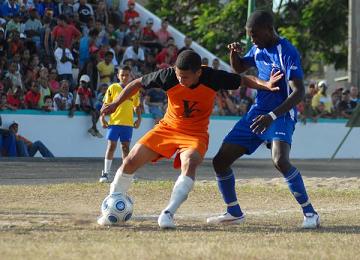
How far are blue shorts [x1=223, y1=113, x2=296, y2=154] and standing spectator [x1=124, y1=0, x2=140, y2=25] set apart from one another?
18305 millimetres

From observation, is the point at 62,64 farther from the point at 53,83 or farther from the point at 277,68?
the point at 277,68

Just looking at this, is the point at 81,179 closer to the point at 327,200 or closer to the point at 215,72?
the point at 327,200

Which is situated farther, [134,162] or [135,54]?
[135,54]

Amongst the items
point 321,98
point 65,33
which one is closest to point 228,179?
point 65,33

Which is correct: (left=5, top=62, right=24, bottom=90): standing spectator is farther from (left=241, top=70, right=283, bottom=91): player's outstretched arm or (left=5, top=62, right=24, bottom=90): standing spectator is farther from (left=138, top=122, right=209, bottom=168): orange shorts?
(left=241, top=70, right=283, bottom=91): player's outstretched arm

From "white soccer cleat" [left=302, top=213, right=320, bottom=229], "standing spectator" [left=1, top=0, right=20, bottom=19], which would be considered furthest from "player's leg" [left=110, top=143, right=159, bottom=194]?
"standing spectator" [left=1, top=0, right=20, bottom=19]

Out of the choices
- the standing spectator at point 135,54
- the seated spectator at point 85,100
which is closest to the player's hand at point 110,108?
the seated spectator at point 85,100

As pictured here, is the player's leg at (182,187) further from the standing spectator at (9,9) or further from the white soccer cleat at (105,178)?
the standing spectator at (9,9)

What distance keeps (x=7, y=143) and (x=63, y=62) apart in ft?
9.36

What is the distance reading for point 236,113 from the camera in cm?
2733

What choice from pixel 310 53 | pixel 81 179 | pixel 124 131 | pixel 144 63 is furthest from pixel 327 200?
pixel 310 53

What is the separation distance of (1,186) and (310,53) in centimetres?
2347

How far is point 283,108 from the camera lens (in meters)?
9.76

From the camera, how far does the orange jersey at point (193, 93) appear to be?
987 centimetres
